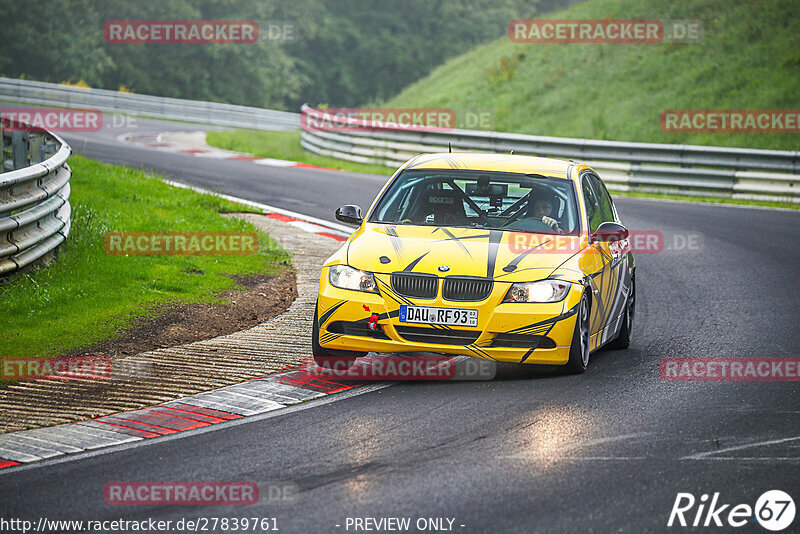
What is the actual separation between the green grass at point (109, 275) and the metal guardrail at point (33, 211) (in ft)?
0.82

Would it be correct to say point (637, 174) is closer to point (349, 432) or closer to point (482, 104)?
point (482, 104)

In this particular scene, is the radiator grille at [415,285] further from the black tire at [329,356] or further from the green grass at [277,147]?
the green grass at [277,147]

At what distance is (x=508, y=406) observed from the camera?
23.9 ft

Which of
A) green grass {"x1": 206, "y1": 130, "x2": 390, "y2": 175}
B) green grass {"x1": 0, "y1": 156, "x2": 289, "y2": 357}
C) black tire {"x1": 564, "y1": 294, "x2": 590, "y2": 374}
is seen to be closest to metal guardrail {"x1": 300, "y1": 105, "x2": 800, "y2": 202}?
green grass {"x1": 206, "y1": 130, "x2": 390, "y2": 175}

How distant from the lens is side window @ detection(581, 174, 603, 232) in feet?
30.3

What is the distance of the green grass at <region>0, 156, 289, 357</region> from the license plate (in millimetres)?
2903

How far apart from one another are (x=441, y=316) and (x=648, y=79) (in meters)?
27.9

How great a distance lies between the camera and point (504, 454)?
620cm

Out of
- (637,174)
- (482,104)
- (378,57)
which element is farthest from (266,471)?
(378,57)

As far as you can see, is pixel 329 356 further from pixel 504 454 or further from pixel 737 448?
pixel 737 448

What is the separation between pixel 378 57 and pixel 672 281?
204 feet

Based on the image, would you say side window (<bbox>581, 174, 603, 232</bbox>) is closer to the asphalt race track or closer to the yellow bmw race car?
the yellow bmw race car

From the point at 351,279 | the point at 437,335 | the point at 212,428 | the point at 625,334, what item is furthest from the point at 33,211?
the point at 625,334

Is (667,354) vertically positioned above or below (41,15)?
below
